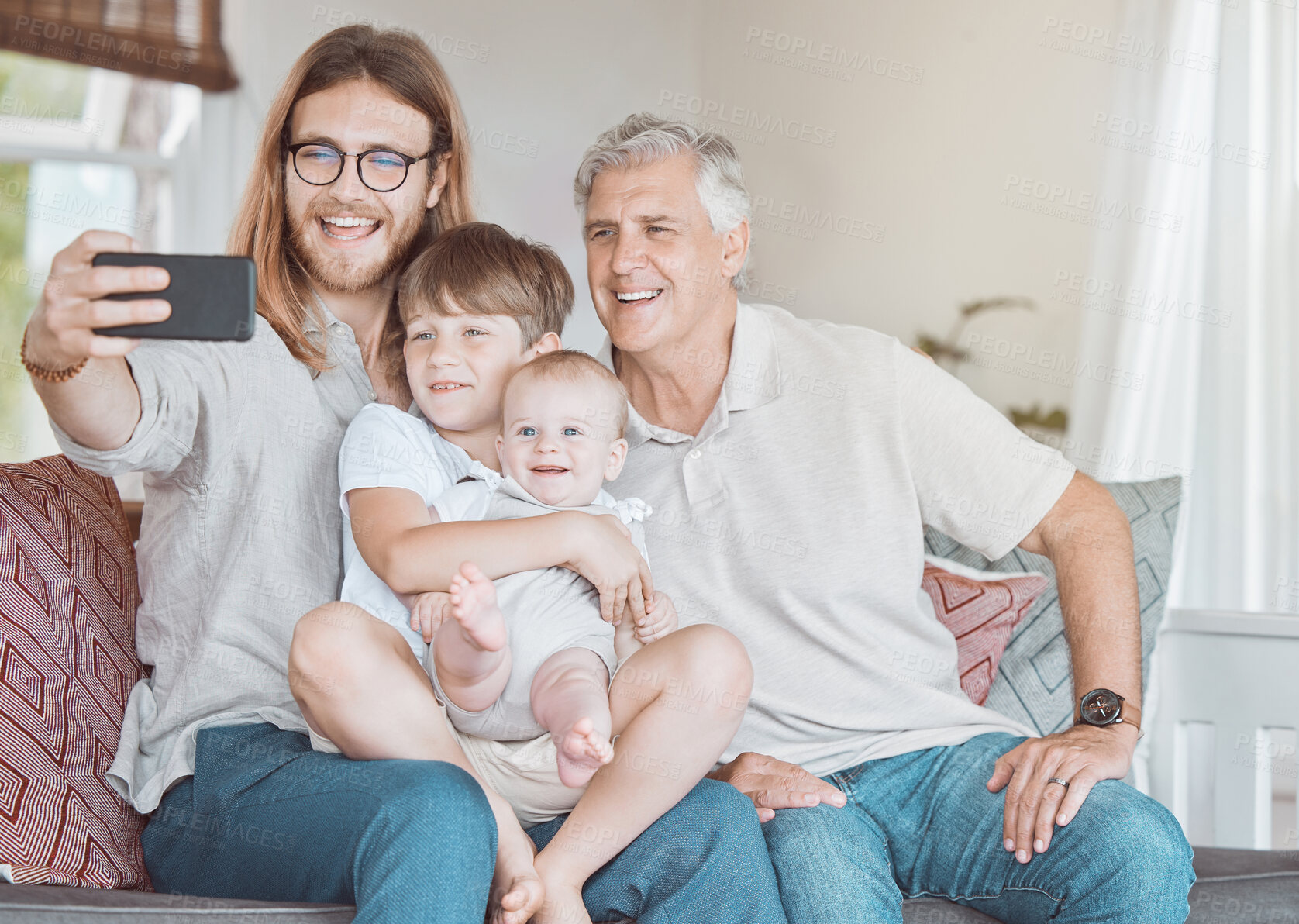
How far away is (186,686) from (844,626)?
84cm

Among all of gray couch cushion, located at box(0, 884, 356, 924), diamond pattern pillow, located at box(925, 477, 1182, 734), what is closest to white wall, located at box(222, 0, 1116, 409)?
diamond pattern pillow, located at box(925, 477, 1182, 734)

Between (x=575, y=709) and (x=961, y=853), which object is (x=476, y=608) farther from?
(x=961, y=853)

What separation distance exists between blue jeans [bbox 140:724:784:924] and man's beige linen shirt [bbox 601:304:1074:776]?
12.1 inches

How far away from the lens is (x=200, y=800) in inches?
45.4

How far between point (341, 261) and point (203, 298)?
0.56 meters

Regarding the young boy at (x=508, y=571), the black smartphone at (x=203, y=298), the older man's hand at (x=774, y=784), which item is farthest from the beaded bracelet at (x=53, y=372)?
the older man's hand at (x=774, y=784)

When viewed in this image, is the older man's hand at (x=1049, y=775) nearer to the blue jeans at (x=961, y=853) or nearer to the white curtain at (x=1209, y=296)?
the blue jeans at (x=961, y=853)

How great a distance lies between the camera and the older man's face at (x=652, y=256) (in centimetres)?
155

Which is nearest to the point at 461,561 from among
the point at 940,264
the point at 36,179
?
the point at 940,264

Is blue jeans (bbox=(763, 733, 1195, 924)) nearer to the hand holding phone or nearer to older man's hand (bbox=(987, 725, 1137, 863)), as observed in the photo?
older man's hand (bbox=(987, 725, 1137, 863))

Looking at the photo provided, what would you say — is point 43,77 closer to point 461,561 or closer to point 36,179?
point 36,179

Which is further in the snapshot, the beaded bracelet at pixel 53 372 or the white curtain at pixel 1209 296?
the white curtain at pixel 1209 296

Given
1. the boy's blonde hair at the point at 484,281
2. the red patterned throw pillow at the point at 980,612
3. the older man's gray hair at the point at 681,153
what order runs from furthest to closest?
the red patterned throw pillow at the point at 980,612, the older man's gray hair at the point at 681,153, the boy's blonde hair at the point at 484,281

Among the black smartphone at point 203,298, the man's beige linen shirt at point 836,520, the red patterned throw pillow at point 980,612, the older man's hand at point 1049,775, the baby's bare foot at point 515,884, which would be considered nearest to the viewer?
the black smartphone at point 203,298
